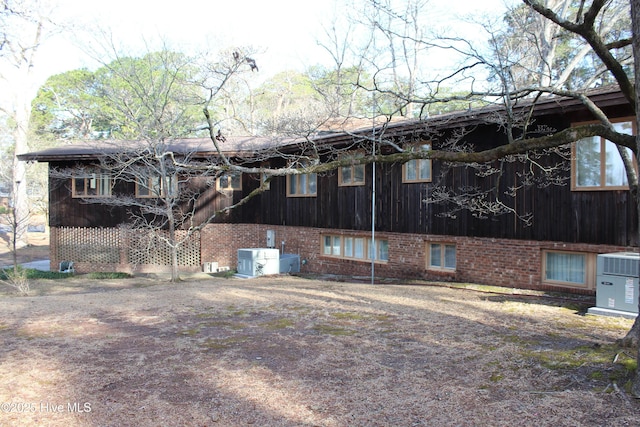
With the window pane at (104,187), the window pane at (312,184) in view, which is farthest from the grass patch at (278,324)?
the window pane at (104,187)

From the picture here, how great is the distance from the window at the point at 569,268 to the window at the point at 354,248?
15.8 feet

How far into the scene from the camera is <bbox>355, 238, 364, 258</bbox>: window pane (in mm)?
16047

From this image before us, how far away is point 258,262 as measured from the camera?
16.7 m

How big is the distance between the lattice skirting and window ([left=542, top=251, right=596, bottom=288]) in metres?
13.1

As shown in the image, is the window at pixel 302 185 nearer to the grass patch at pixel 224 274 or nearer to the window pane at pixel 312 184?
the window pane at pixel 312 184

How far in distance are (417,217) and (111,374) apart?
9933mm

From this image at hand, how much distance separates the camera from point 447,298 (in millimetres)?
10352

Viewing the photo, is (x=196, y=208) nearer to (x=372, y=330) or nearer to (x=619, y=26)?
(x=372, y=330)

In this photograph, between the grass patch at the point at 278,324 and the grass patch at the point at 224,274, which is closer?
the grass patch at the point at 278,324

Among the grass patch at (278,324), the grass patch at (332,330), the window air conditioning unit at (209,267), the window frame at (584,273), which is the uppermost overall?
the window frame at (584,273)

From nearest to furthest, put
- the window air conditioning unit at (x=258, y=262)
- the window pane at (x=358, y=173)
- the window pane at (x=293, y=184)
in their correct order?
the window pane at (x=358, y=173) → the window air conditioning unit at (x=258, y=262) → the window pane at (x=293, y=184)

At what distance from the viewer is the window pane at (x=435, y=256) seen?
13.7 metres

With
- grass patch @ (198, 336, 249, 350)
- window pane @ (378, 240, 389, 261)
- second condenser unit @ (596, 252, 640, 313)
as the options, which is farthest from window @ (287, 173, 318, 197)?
grass patch @ (198, 336, 249, 350)

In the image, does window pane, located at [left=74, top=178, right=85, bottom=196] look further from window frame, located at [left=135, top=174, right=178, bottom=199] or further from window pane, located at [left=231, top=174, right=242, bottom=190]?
window pane, located at [left=231, top=174, right=242, bottom=190]
